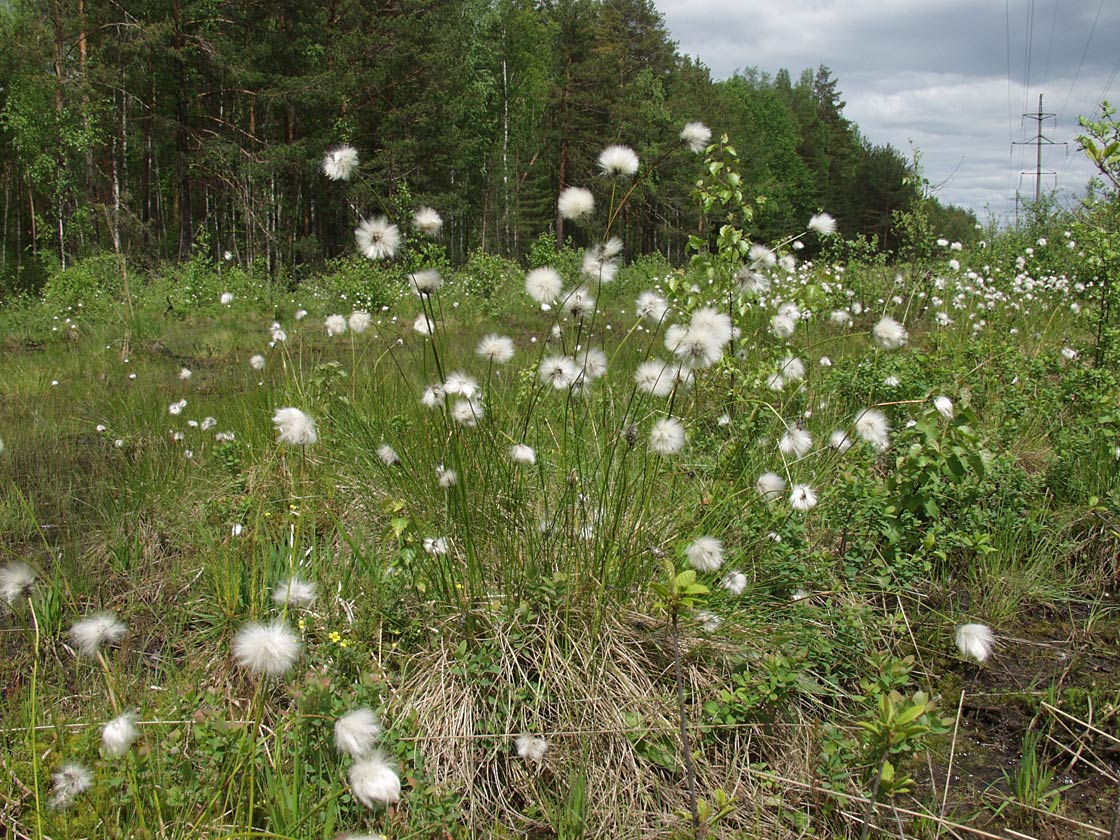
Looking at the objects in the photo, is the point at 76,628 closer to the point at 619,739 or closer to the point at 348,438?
the point at 619,739

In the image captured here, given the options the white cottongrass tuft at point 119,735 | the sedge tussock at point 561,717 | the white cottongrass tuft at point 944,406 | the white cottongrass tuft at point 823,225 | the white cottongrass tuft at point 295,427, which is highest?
the white cottongrass tuft at point 823,225

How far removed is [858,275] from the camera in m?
7.49

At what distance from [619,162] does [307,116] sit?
23229 mm

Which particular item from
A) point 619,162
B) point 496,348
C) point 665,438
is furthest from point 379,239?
point 665,438

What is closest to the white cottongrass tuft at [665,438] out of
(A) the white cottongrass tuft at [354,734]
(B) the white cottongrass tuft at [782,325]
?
(A) the white cottongrass tuft at [354,734]

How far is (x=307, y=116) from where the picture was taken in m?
22.2

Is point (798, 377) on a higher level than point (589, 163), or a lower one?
lower

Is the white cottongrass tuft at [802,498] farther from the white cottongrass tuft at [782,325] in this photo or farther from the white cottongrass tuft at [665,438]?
the white cottongrass tuft at [782,325]

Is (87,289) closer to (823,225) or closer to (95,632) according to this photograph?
(95,632)

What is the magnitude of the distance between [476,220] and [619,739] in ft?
114

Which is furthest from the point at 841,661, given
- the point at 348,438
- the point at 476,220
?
the point at 476,220

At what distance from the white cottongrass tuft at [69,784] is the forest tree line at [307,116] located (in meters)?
5.47

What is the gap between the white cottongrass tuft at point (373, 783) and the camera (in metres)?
1.25

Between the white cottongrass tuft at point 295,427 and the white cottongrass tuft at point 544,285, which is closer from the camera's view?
the white cottongrass tuft at point 295,427
